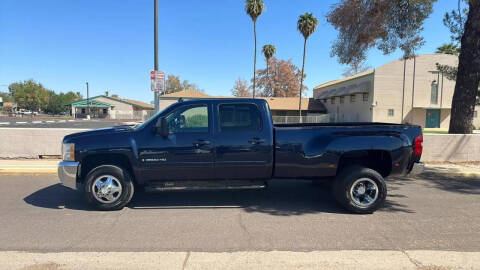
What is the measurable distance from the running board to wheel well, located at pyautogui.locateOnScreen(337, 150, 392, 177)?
1519 mm

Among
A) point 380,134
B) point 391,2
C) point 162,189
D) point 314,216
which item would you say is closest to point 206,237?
point 162,189

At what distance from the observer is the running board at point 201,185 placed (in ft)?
15.1

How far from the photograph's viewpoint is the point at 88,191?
454 centimetres

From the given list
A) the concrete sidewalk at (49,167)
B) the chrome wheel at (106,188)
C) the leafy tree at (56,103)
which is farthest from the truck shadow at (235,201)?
the leafy tree at (56,103)

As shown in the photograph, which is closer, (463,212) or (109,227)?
(109,227)

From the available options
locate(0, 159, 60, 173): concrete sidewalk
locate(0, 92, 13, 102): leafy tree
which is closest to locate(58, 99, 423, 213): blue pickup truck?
locate(0, 159, 60, 173): concrete sidewalk

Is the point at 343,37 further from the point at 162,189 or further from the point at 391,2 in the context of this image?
the point at 162,189

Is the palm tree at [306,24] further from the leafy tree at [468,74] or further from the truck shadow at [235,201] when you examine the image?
the truck shadow at [235,201]

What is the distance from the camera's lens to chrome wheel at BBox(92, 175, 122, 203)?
456 centimetres

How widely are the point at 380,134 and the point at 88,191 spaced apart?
190 inches

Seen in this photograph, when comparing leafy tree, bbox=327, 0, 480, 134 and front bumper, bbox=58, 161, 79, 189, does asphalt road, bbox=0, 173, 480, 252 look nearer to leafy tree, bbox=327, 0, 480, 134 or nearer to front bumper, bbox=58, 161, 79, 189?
front bumper, bbox=58, 161, 79, 189

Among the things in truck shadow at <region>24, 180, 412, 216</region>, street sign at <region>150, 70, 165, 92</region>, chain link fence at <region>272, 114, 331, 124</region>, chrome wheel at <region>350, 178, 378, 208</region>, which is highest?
street sign at <region>150, 70, 165, 92</region>

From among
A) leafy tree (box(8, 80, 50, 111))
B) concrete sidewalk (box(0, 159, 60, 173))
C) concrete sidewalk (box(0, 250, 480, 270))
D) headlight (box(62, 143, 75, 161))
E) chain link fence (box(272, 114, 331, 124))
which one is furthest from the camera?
leafy tree (box(8, 80, 50, 111))

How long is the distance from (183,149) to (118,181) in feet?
3.91
